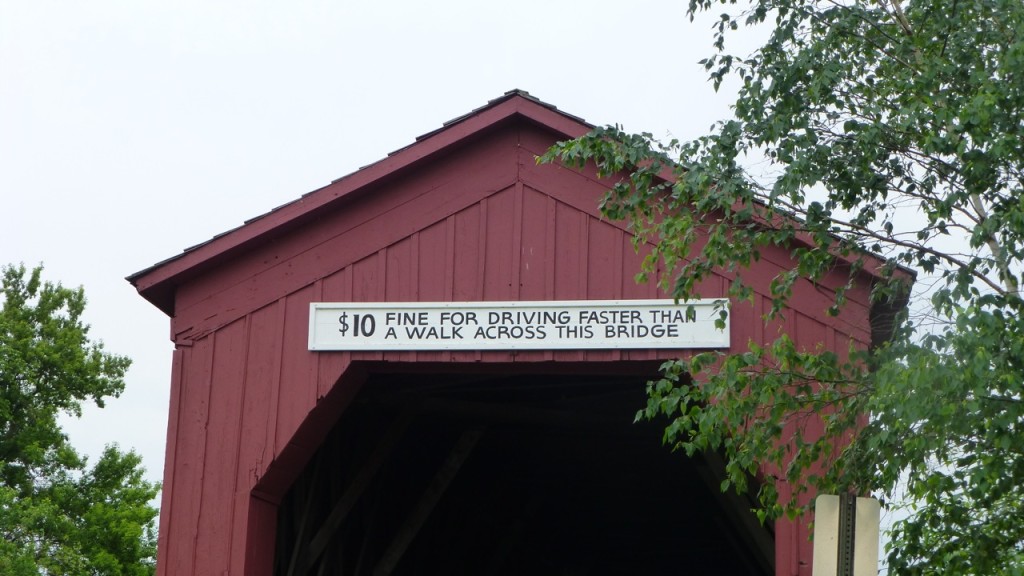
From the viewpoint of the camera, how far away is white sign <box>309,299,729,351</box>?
10.3m

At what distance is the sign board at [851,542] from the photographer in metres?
5.65

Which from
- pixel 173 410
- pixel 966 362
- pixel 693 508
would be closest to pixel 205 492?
pixel 173 410

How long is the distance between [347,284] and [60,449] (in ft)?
69.0

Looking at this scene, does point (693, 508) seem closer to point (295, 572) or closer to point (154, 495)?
point (295, 572)

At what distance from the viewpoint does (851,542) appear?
5688mm

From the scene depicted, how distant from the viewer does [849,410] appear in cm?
764

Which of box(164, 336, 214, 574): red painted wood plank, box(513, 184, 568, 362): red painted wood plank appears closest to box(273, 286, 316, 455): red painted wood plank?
box(164, 336, 214, 574): red painted wood plank

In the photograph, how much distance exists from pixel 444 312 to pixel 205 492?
2333mm

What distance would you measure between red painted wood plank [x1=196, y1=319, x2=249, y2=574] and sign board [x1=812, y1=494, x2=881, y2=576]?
19.5 ft

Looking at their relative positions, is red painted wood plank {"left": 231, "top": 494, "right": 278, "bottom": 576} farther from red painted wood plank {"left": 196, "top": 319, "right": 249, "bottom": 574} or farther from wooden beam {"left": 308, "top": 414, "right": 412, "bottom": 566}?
wooden beam {"left": 308, "top": 414, "right": 412, "bottom": 566}

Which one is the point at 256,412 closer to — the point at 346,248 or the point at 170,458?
the point at 170,458

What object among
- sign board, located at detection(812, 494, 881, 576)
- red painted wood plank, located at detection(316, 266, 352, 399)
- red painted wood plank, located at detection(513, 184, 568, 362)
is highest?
red painted wood plank, located at detection(513, 184, 568, 362)

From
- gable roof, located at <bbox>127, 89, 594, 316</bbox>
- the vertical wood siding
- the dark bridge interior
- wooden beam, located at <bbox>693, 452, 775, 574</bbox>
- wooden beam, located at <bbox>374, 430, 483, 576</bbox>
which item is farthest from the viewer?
wooden beam, located at <bbox>374, 430, 483, 576</bbox>

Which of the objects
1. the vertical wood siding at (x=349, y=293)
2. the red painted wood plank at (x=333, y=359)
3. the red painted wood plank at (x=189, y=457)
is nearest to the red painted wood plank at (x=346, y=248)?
the vertical wood siding at (x=349, y=293)
